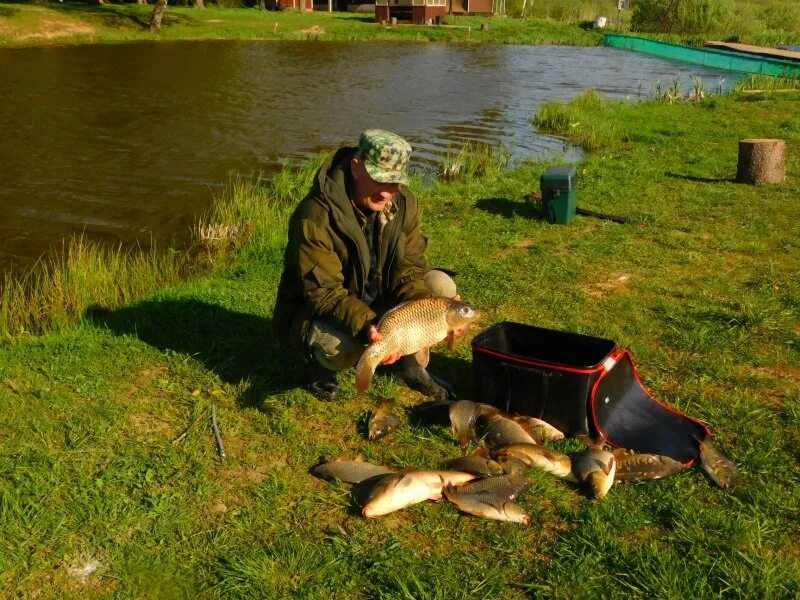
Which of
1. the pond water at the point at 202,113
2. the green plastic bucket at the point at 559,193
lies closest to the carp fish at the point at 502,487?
the green plastic bucket at the point at 559,193

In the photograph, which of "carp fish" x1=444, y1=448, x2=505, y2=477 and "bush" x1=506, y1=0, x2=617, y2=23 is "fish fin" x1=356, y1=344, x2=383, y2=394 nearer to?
"carp fish" x1=444, y1=448, x2=505, y2=477

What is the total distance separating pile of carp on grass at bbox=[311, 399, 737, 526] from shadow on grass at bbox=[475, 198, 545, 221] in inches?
177

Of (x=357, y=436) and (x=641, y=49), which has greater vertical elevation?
(x=641, y=49)

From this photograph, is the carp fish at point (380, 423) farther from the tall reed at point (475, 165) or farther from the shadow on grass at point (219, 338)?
the tall reed at point (475, 165)

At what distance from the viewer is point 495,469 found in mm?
3562

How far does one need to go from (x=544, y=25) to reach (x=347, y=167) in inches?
2005

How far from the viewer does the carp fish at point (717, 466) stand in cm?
355

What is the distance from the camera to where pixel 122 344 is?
503cm

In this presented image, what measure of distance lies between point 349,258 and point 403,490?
127 cm

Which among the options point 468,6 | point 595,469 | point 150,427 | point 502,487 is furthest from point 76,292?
point 468,6

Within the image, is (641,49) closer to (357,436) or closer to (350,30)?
(350,30)

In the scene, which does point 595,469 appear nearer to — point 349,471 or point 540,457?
point 540,457

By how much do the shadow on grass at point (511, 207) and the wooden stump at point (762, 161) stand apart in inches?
110

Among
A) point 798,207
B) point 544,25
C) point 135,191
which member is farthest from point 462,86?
point 544,25
